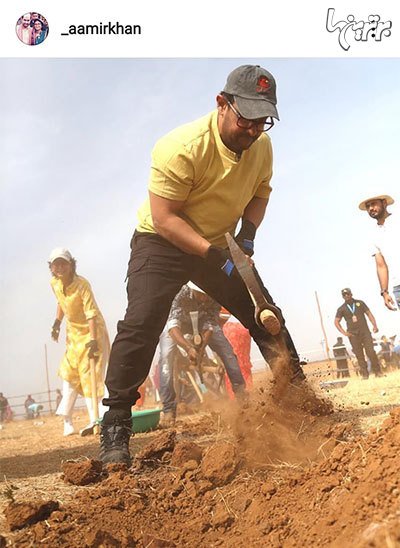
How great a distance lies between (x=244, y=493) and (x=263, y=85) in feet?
6.05

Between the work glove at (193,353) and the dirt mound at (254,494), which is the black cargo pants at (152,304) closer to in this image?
the dirt mound at (254,494)

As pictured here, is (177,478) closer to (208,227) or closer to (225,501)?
(225,501)

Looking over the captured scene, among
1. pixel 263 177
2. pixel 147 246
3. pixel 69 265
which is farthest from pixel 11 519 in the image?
pixel 69 265

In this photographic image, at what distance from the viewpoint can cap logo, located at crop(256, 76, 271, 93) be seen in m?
2.55

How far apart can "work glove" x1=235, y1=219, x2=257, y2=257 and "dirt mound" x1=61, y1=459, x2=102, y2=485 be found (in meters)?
1.35

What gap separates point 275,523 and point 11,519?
2.85 feet

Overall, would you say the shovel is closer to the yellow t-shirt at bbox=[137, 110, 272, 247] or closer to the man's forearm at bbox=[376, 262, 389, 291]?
the yellow t-shirt at bbox=[137, 110, 272, 247]

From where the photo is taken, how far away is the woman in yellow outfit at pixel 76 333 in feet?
18.9

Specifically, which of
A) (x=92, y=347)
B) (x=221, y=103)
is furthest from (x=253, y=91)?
(x=92, y=347)

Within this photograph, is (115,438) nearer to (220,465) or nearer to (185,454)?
(185,454)

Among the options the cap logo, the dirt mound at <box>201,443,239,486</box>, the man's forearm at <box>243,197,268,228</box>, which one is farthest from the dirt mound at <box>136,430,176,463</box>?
the cap logo

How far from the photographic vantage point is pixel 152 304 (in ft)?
8.80

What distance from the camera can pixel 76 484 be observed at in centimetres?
230
